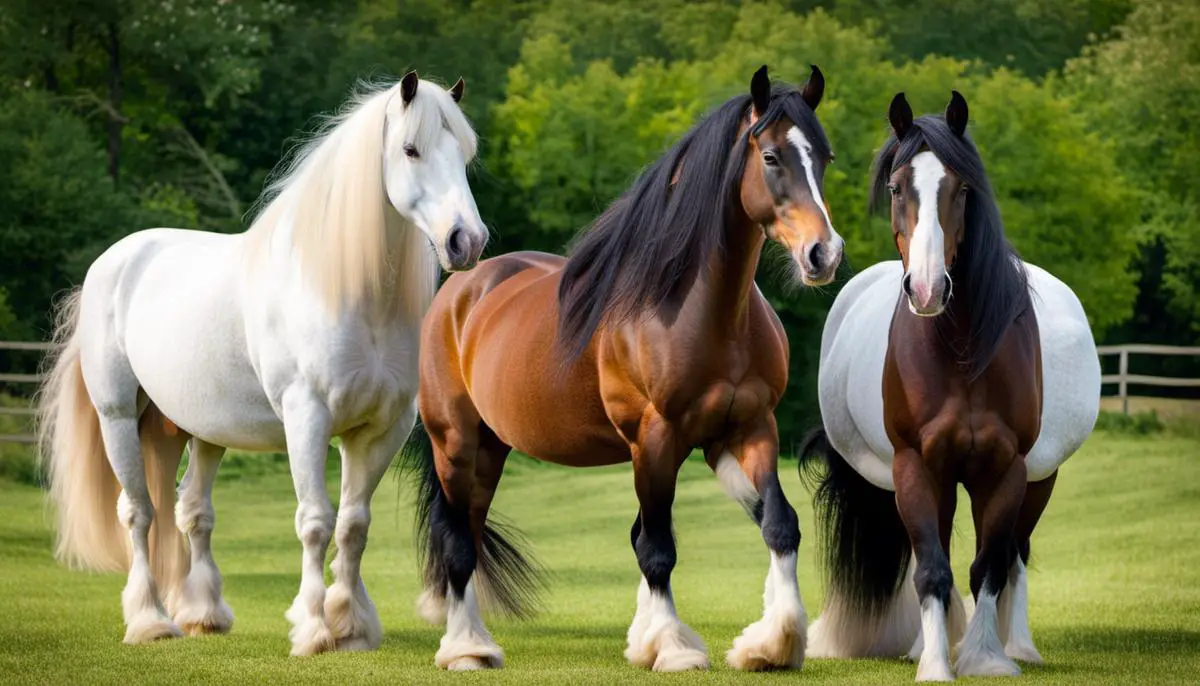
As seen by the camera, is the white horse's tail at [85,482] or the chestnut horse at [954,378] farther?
the white horse's tail at [85,482]

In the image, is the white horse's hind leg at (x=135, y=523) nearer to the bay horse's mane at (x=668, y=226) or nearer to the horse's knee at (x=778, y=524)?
the bay horse's mane at (x=668, y=226)

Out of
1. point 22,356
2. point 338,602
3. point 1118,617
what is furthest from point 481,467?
point 22,356

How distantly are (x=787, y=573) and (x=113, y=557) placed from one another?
4455 mm

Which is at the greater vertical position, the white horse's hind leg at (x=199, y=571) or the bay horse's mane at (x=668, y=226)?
the bay horse's mane at (x=668, y=226)

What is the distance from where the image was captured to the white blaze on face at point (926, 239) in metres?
6.02

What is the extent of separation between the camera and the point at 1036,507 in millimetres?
7277

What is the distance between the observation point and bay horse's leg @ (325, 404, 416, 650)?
7730mm

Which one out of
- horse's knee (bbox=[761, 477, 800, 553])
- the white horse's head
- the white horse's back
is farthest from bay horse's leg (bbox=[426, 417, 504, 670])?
the white horse's back

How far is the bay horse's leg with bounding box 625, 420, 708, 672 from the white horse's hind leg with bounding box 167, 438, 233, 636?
3.01m

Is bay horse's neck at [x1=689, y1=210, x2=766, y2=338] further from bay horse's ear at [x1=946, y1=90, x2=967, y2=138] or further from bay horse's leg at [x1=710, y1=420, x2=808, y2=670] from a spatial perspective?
bay horse's ear at [x1=946, y1=90, x2=967, y2=138]

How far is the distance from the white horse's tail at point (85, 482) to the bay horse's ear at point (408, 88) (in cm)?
278

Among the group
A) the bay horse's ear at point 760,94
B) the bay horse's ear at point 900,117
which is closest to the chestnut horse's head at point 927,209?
the bay horse's ear at point 900,117

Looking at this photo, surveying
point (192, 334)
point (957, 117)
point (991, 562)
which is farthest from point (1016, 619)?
point (192, 334)

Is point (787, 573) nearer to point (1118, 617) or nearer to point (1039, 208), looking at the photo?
point (1118, 617)
